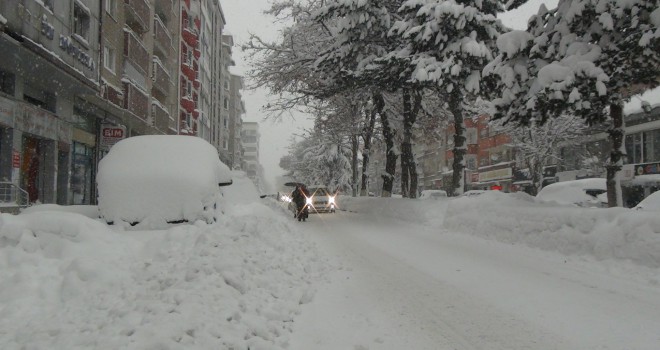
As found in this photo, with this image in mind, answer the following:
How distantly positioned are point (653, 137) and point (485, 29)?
71.0 feet

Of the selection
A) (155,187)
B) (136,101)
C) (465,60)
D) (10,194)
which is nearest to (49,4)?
(10,194)

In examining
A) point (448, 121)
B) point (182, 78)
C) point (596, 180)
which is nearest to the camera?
point (596, 180)

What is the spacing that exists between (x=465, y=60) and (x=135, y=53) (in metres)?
17.5

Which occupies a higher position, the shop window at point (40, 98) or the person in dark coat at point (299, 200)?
the shop window at point (40, 98)

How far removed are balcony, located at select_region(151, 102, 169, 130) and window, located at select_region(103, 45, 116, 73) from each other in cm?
693

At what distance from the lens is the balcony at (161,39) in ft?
99.1

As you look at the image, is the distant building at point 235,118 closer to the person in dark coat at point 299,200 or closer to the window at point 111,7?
the window at point 111,7

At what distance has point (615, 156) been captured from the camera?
397 inches

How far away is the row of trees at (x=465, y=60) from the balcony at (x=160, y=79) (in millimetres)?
9929

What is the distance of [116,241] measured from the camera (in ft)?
19.1

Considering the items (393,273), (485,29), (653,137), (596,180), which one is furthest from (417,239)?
(653,137)

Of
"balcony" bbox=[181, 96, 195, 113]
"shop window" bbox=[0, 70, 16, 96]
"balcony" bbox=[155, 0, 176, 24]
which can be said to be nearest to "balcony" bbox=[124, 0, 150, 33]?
"balcony" bbox=[155, 0, 176, 24]

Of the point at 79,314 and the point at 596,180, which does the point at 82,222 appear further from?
the point at 596,180

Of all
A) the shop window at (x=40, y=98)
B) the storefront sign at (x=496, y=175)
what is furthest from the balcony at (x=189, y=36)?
the storefront sign at (x=496, y=175)
